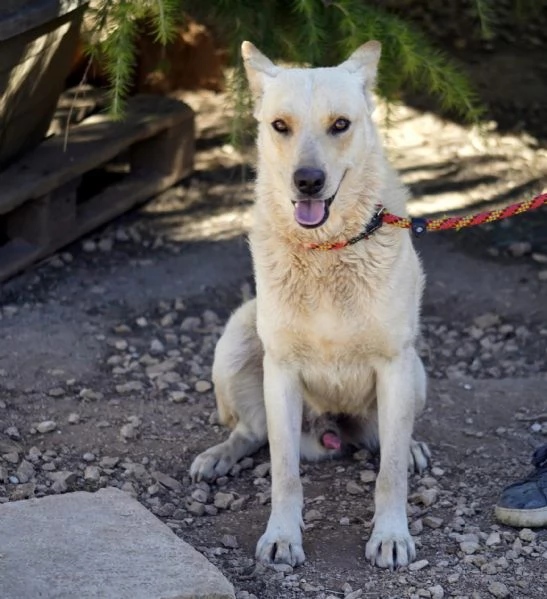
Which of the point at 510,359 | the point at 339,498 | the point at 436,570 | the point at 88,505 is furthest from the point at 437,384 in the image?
the point at 88,505

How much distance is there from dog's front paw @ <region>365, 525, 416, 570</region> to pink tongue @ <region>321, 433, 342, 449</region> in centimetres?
65

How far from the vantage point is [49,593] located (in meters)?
3.14

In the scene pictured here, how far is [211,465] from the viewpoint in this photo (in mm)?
4395

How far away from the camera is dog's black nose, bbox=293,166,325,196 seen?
142 inches

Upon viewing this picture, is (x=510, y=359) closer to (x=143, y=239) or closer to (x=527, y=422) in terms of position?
(x=527, y=422)

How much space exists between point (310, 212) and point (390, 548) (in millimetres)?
1102

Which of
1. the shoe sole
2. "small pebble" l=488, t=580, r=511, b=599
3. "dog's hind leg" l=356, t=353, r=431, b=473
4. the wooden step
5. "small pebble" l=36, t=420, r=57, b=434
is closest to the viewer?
"small pebble" l=488, t=580, r=511, b=599

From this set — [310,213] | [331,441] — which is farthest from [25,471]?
[310,213]

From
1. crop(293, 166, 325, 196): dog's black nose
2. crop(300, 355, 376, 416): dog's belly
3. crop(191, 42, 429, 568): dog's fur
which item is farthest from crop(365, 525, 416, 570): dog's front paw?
crop(293, 166, 325, 196): dog's black nose

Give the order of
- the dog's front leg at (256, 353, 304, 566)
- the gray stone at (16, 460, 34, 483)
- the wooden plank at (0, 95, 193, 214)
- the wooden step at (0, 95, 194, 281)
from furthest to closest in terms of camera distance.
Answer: the wooden step at (0, 95, 194, 281) → the wooden plank at (0, 95, 193, 214) → the gray stone at (16, 460, 34, 483) → the dog's front leg at (256, 353, 304, 566)

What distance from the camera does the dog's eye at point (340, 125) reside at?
3.72 metres

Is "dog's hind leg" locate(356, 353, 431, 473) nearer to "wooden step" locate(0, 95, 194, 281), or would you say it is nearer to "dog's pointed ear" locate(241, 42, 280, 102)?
"dog's pointed ear" locate(241, 42, 280, 102)

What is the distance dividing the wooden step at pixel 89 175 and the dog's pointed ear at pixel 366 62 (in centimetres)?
231

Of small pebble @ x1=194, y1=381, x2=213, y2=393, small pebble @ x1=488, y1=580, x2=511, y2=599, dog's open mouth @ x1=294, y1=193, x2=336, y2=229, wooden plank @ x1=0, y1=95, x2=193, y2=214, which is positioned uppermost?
dog's open mouth @ x1=294, y1=193, x2=336, y2=229
